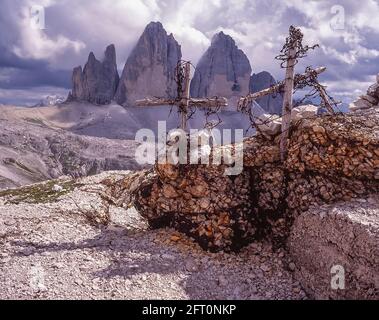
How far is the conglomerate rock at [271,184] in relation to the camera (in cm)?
1290

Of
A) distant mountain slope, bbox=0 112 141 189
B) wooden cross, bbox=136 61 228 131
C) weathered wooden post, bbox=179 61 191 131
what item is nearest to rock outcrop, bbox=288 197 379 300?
wooden cross, bbox=136 61 228 131

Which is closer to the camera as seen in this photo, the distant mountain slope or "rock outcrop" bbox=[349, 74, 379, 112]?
"rock outcrop" bbox=[349, 74, 379, 112]

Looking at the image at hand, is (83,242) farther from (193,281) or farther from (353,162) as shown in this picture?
(353,162)

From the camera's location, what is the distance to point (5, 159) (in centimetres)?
12900

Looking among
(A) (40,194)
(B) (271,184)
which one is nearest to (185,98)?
(B) (271,184)

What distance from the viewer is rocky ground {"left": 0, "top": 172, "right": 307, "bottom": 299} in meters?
11.0

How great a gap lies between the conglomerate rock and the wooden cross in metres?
2.74

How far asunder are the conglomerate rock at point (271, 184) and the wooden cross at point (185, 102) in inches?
108

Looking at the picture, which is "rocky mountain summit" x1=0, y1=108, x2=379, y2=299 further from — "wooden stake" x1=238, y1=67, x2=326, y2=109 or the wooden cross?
the wooden cross

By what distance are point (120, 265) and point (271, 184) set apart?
248 inches

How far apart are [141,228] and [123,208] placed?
3673mm

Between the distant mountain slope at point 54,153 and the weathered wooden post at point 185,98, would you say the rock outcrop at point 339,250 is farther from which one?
the distant mountain slope at point 54,153

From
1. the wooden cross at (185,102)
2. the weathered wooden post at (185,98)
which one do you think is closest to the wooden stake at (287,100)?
the wooden cross at (185,102)

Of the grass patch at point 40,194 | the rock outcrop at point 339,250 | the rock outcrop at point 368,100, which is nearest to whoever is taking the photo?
the rock outcrop at point 339,250
